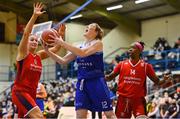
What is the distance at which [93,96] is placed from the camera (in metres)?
5.00

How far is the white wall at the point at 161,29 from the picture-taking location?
1942 cm

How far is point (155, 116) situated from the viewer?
35.3ft

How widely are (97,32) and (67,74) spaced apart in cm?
1544

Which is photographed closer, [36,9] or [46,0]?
[36,9]

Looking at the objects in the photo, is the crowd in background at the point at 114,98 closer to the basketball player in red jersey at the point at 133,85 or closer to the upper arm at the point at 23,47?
the basketball player in red jersey at the point at 133,85

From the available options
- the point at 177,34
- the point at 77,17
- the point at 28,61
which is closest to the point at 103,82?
the point at 28,61

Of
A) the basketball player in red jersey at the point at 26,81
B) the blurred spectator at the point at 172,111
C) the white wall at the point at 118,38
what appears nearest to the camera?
the basketball player in red jersey at the point at 26,81

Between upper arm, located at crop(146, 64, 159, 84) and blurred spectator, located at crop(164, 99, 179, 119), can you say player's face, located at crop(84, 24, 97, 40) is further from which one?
blurred spectator, located at crop(164, 99, 179, 119)

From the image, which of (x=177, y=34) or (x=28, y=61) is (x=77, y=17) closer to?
(x=177, y=34)

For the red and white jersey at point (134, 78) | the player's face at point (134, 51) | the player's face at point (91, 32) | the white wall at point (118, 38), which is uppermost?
the white wall at point (118, 38)

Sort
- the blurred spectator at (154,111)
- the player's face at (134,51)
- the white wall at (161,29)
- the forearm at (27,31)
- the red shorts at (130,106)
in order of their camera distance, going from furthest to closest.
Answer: the white wall at (161,29)
the blurred spectator at (154,111)
the player's face at (134,51)
the red shorts at (130,106)
the forearm at (27,31)

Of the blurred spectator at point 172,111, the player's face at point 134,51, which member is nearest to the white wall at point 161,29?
the blurred spectator at point 172,111

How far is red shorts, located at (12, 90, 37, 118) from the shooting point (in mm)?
4906

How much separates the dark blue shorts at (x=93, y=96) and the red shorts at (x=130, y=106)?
2.68 feet
